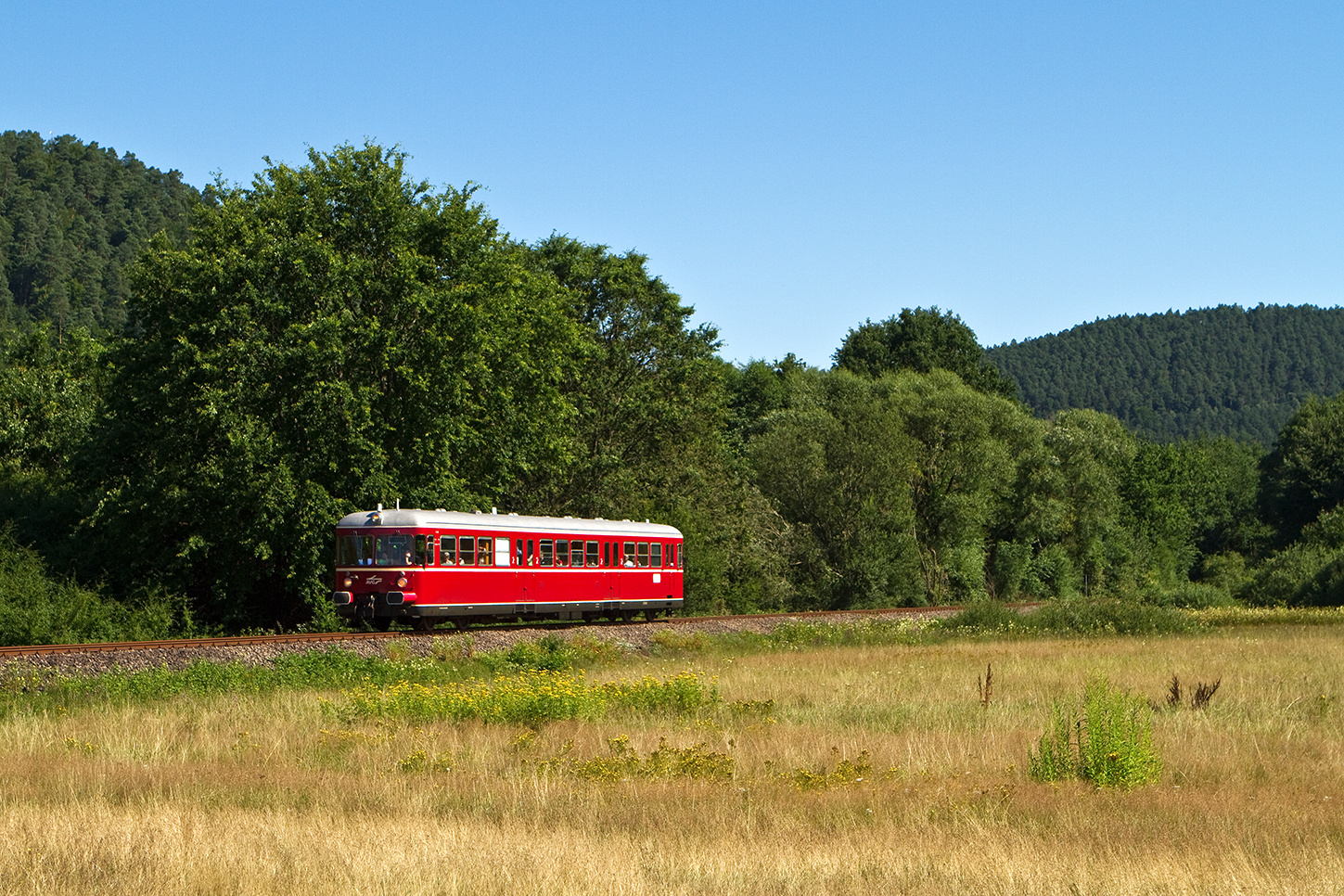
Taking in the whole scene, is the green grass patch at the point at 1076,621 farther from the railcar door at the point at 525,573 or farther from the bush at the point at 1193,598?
the railcar door at the point at 525,573

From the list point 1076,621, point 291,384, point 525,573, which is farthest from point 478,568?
point 1076,621

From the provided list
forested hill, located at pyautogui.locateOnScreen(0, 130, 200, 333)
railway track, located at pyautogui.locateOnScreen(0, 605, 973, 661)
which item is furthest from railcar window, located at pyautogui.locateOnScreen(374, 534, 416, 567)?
forested hill, located at pyautogui.locateOnScreen(0, 130, 200, 333)

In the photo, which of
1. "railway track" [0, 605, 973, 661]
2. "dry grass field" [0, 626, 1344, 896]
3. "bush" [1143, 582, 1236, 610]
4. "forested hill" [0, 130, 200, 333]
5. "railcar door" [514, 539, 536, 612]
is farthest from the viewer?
"forested hill" [0, 130, 200, 333]

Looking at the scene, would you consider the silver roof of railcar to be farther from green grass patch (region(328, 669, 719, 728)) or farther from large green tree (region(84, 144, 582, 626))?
green grass patch (region(328, 669, 719, 728))

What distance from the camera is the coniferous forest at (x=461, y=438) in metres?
30.8

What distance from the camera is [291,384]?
31.2 metres

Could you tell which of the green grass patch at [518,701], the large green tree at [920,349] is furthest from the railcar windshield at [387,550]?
the large green tree at [920,349]

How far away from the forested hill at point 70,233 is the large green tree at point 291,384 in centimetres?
8900

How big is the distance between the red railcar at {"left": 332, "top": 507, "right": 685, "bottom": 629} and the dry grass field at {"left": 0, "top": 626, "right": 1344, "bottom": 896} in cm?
709

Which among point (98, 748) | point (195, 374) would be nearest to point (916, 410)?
point (195, 374)

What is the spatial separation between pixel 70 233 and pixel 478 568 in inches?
6405

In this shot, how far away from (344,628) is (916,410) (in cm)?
3364

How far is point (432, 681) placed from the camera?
833 inches

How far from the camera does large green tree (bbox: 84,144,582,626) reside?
100 feet
